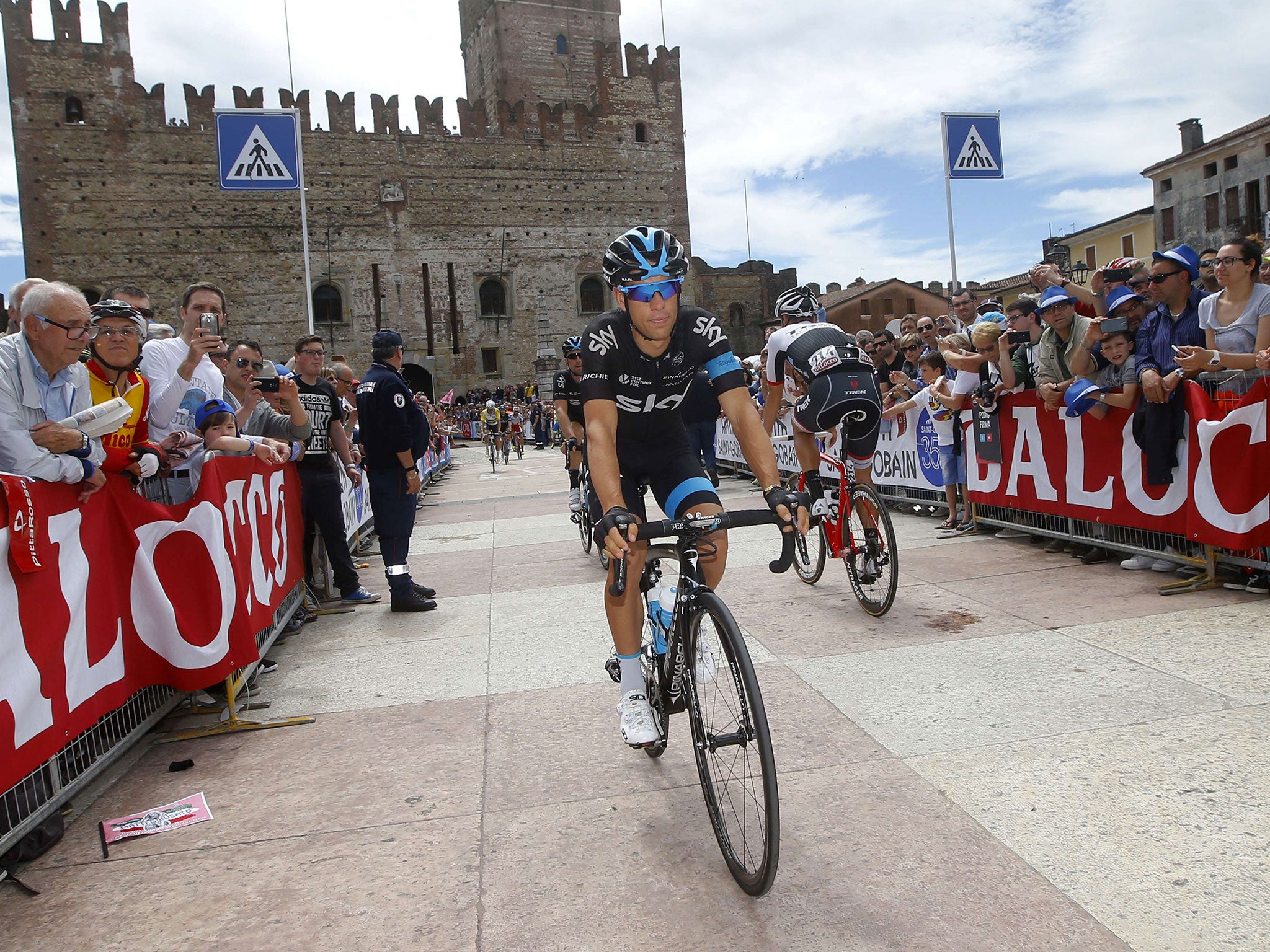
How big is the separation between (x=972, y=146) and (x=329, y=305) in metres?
41.6

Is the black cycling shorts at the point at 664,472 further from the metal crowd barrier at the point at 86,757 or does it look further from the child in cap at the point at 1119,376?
the child in cap at the point at 1119,376

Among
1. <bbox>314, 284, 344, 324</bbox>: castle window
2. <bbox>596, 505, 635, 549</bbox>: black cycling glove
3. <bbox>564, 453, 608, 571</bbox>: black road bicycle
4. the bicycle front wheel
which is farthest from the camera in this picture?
<bbox>314, 284, 344, 324</bbox>: castle window

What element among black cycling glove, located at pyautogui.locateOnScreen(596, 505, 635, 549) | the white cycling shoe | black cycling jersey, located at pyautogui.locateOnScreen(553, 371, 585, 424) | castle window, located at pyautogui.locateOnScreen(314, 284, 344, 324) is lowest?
the white cycling shoe

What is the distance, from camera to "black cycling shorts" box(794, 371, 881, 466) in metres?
5.50

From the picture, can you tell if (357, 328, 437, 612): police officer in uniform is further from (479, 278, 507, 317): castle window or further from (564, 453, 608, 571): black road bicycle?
(479, 278, 507, 317): castle window

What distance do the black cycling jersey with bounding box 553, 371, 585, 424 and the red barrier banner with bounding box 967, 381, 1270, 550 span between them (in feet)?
11.6

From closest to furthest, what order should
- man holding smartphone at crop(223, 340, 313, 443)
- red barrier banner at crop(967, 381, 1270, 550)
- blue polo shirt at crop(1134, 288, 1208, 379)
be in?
red barrier banner at crop(967, 381, 1270, 550), blue polo shirt at crop(1134, 288, 1208, 379), man holding smartphone at crop(223, 340, 313, 443)

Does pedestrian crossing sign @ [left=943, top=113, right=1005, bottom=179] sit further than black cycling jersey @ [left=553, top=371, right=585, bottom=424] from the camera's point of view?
Yes

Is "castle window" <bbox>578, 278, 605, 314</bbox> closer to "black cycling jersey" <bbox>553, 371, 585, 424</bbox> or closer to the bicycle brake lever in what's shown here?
"black cycling jersey" <bbox>553, 371, 585, 424</bbox>

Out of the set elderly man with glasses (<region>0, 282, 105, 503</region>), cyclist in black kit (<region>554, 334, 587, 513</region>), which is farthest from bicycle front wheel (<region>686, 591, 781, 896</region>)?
cyclist in black kit (<region>554, 334, 587, 513</region>)

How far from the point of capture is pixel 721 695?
2662mm

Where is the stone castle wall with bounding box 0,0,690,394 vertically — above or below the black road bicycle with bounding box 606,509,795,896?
above

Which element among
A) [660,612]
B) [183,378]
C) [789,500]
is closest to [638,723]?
[660,612]

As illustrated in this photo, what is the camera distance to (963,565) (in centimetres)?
673
